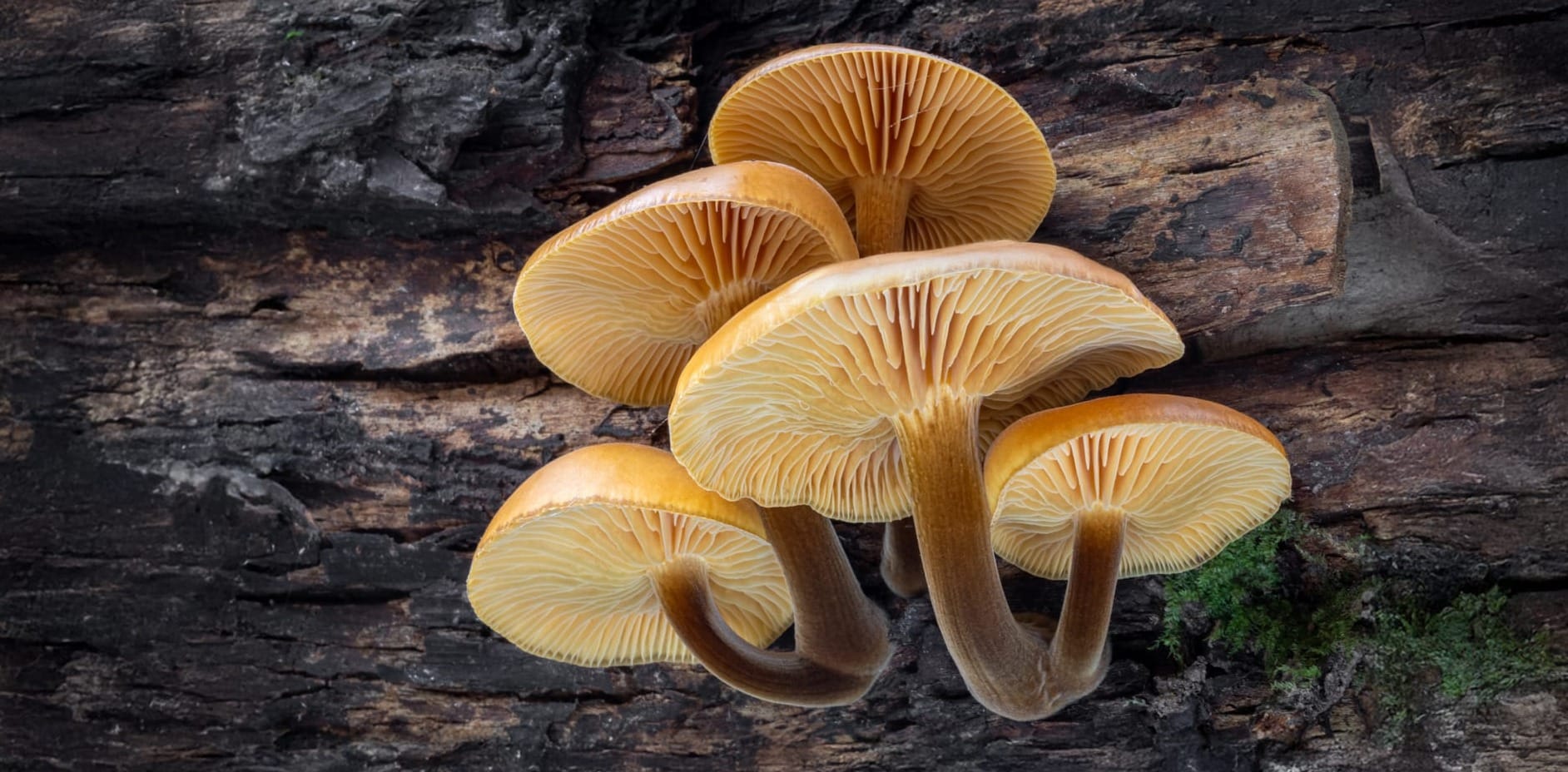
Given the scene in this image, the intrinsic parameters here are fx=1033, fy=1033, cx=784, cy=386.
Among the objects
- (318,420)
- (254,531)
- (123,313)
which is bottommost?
(254,531)

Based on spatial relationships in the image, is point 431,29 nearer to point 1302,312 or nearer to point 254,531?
point 254,531

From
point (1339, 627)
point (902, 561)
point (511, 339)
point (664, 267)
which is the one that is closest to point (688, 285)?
point (664, 267)

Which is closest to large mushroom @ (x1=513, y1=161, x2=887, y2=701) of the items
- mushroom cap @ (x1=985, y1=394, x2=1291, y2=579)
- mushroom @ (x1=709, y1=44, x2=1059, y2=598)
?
mushroom @ (x1=709, y1=44, x2=1059, y2=598)

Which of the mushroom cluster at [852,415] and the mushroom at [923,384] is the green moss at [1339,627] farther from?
the mushroom at [923,384]

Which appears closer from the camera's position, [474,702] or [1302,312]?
[1302,312]

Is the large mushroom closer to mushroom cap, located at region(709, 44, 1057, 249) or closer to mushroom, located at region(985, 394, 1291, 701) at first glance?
mushroom cap, located at region(709, 44, 1057, 249)

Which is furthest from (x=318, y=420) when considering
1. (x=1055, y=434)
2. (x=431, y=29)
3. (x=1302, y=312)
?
(x=1302, y=312)
